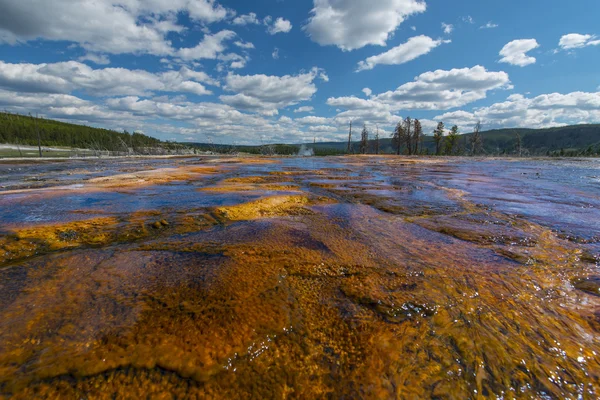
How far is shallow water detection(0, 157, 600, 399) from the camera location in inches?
69.1

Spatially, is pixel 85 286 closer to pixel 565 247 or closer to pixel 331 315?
pixel 331 315

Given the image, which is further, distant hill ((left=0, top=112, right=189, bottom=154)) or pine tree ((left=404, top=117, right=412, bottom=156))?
distant hill ((left=0, top=112, right=189, bottom=154))

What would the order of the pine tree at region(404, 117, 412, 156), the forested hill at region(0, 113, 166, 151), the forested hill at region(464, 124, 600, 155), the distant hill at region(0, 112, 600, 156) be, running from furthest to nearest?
the forested hill at region(464, 124, 600, 155) → the distant hill at region(0, 112, 600, 156) → the forested hill at region(0, 113, 166, 151) → the pine tree at region(404, 117, 412, 156)

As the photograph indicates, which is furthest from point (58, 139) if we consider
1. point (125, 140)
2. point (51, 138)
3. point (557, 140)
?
Result: point (557, 140)

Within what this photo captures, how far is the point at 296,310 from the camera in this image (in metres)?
2.47

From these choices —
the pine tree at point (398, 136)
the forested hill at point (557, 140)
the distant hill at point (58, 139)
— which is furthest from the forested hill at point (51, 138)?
the forested hill at point (557, 140)

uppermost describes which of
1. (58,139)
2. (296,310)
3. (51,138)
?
(51,138)

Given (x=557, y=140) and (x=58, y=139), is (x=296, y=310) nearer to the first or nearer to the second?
(x=58, y=139)

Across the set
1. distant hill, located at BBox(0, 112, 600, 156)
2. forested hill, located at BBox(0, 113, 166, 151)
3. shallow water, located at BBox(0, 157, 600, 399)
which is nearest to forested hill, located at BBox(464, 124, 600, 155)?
distant hill, located at BBox(0, 112, 600, 156)

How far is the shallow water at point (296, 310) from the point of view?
5.75ft

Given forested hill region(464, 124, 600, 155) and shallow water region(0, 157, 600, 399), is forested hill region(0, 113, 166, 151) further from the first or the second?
forested hill region(464, 124, 600, 155)

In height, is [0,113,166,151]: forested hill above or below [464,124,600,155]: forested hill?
below

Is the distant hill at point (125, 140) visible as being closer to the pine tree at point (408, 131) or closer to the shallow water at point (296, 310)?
the pine tree at point (408, 131)

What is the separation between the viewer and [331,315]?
2430 mm
